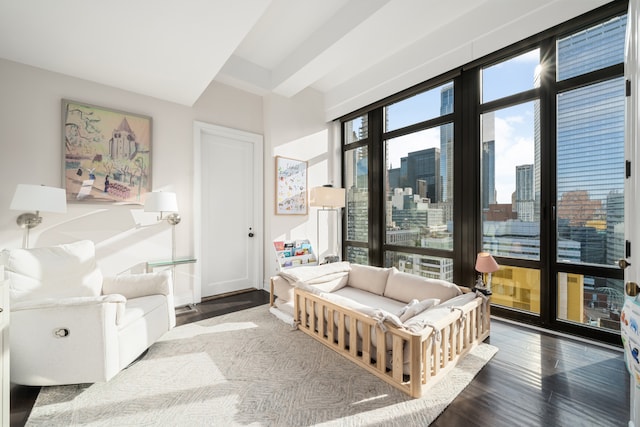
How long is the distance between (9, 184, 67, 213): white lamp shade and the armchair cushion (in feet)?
1.08

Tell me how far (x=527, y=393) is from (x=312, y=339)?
1546 mm

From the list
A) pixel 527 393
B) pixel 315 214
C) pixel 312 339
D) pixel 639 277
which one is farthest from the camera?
pixel 315 214

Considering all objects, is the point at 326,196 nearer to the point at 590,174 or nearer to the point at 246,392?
the point at 246,392

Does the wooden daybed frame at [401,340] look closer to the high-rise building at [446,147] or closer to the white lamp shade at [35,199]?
the high-rise building at [446,147]

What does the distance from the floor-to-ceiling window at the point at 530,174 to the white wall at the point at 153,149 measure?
155 cm

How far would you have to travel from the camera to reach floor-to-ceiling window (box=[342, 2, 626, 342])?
2260mm

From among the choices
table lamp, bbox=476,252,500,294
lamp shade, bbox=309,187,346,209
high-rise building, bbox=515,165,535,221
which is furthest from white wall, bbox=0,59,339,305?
high-rise building, bbox=515,165,535,221

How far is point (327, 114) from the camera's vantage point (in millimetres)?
4613

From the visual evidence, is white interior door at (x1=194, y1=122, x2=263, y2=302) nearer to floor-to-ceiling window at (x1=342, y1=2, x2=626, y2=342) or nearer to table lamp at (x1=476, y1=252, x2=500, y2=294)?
→ floor-to-ceiling window at (x1=342, y1=2, x2=626, y2=342)

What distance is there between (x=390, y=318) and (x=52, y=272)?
8.38 feet

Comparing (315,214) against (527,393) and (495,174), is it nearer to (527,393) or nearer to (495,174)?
(495,174)

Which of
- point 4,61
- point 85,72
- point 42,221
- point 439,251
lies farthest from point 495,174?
point 4,61

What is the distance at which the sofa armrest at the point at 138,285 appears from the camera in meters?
2.30

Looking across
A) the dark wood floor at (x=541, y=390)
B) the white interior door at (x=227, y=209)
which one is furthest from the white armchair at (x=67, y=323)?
the white interior door at (x=227, y=209)
